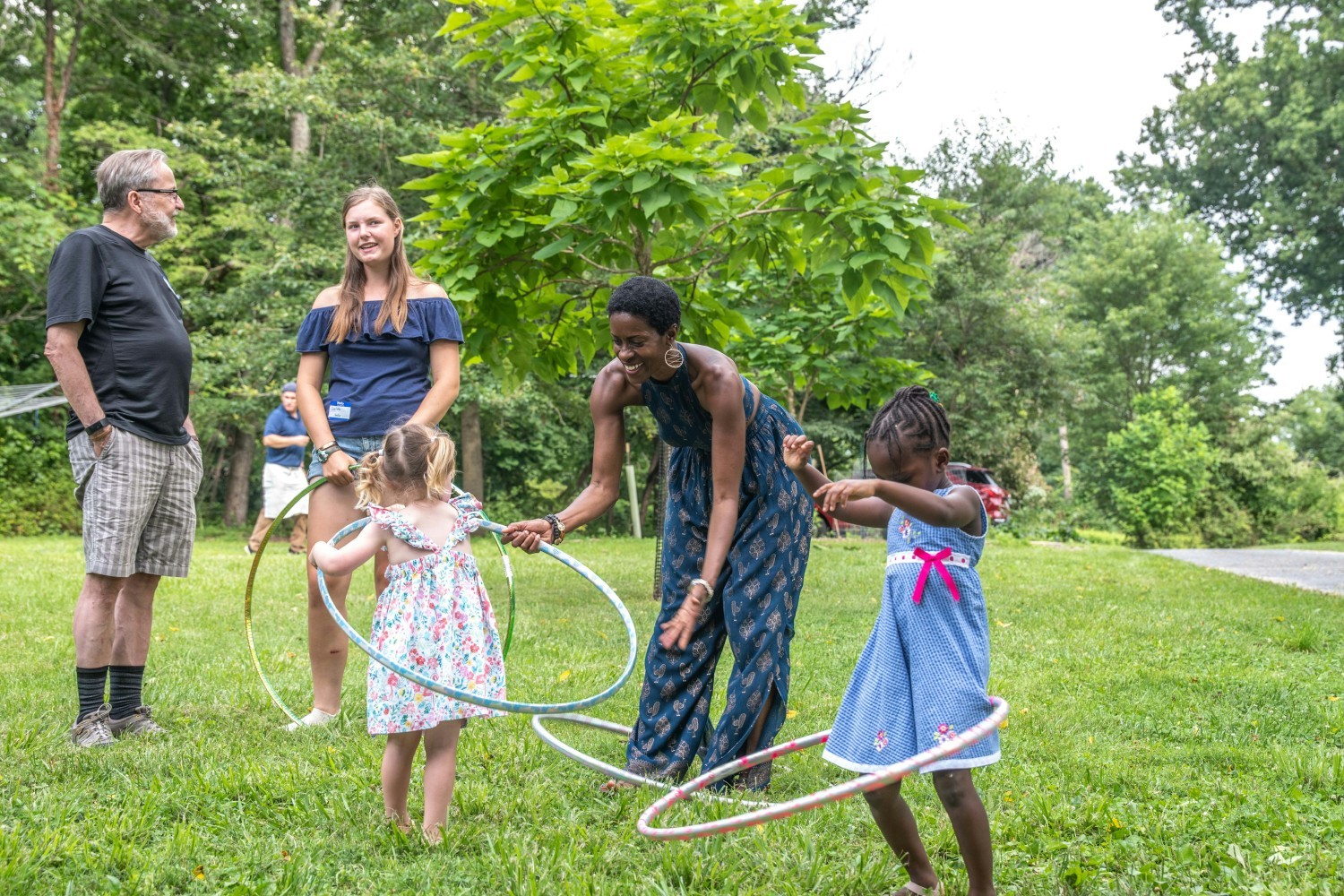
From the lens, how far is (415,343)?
457cm

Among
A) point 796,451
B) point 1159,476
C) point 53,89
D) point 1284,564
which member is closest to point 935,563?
point 796,451

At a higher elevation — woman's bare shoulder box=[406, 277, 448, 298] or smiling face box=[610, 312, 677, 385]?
woman's bare shoulder box=[406, 277, 448, 298]

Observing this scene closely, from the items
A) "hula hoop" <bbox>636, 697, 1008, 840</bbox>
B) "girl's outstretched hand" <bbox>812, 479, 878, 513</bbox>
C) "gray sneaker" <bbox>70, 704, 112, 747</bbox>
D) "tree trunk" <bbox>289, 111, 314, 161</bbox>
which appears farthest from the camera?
"tree trunk" <bbox>289, 111, 314, 161</bbox>

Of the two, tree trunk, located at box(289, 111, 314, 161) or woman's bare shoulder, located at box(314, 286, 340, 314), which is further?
tree trunk, located at box(289, 111, 314, 161)


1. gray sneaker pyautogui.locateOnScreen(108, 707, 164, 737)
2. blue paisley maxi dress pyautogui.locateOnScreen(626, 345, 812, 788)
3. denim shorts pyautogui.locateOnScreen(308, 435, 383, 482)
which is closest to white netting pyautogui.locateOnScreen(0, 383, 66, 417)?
gray sneaker pyautogui.locateOnScreen(108, 707, 164, 737)

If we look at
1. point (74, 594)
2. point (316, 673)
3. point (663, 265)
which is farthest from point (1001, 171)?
point (316, 673)

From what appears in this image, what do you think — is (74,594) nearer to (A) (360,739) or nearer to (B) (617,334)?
(A) (360,739)

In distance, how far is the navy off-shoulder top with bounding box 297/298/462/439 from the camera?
4.50 meters

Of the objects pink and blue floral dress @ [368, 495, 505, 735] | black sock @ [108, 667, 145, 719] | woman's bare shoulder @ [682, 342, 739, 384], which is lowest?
black sock @ [108, 667, 145, 719]

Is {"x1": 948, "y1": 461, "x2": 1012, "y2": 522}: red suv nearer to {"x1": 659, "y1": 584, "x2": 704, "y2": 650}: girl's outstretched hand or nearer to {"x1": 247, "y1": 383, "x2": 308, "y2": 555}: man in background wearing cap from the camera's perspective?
{"x1": 247, "y1": 383, "x2": 308, "y2": 555}: man in background wearing cap

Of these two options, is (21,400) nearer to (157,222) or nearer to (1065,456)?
(157,222)

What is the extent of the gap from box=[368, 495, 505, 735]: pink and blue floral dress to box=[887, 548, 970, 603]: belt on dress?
127cm

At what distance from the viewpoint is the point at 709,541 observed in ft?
12.3

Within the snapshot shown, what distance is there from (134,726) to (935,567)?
3537 millimetres
